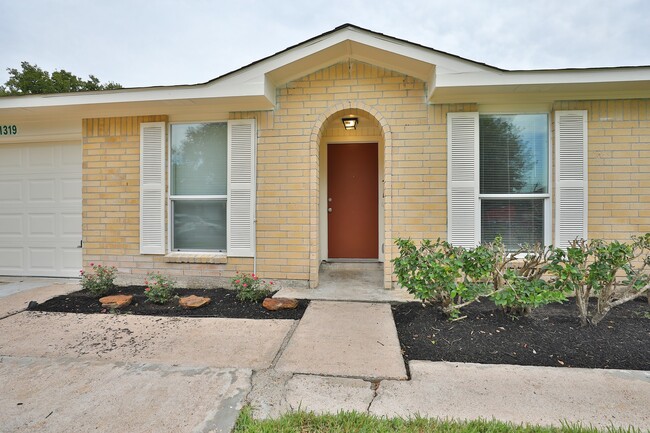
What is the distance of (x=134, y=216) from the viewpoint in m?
4.64

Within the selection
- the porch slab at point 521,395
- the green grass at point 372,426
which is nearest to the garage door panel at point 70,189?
the green grass at point 372,426

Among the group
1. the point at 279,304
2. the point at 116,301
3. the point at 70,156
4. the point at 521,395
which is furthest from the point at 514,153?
the point at 70,156

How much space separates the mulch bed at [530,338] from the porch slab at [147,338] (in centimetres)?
131

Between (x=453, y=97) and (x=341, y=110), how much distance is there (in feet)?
5.07

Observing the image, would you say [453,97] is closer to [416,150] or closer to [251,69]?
[416,150]

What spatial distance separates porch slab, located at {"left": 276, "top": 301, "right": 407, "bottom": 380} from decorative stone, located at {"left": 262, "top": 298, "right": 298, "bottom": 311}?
21 centimetres

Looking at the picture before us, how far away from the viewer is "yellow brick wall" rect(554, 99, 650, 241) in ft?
13.0

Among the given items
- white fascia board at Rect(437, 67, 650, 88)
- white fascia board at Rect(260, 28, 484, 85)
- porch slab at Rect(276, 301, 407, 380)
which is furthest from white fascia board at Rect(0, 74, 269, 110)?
porch slab at Rect(276, 301, 407, 380)

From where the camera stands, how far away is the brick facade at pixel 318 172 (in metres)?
4.00

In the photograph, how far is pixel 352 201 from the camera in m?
Result: 5.66

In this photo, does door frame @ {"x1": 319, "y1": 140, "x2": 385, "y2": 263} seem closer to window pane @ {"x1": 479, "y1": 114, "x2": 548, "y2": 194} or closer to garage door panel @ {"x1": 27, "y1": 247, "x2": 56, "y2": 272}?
window pane @ {"x1": 479, "y1": 114, "x2": 548, "y2": 194}

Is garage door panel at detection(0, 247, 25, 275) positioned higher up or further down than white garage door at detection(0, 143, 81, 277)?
further down

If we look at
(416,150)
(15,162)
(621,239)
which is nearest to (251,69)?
(416,150)

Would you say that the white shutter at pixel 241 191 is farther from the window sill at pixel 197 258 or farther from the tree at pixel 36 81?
the tree at pixel 36 81
